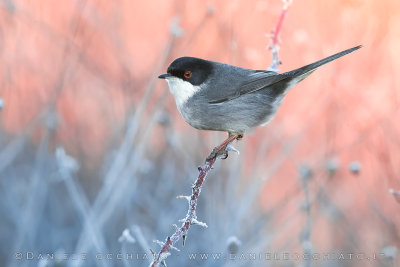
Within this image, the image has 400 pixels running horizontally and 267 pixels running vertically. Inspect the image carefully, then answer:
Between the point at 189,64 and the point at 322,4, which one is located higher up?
the point at 322,4

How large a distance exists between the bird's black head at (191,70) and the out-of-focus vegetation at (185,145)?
32 cm

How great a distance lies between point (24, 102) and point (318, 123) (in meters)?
3.38

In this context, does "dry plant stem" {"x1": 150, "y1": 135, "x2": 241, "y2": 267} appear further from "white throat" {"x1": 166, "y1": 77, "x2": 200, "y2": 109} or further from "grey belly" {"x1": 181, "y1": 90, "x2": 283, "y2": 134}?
"white throat" {"x1": 166, "y1": 77, "x2": 200, "y2": 109}

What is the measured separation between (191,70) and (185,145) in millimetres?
2272

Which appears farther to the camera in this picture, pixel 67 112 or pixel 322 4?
pixel 67 112

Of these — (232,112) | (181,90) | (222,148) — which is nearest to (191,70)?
(181,90)

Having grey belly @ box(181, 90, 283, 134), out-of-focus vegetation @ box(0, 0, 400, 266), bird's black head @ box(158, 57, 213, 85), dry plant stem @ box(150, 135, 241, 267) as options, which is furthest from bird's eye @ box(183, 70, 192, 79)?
dry plant stem @ box(150, 135, 241, 267)

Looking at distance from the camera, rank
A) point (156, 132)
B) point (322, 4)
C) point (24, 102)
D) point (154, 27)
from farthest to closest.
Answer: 1. point (154, 27)
2. point (156, 132)
3. point (24, 102)
4. point (322, 4)

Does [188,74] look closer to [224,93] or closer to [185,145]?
[224,93]

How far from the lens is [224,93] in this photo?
3543mm

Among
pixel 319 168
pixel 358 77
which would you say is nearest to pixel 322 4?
pixel 358 77

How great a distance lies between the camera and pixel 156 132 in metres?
6.19

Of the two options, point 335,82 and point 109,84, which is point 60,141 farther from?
point 335,82

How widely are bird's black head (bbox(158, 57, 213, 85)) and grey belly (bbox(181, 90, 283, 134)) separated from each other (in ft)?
0.44
